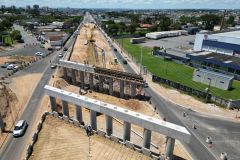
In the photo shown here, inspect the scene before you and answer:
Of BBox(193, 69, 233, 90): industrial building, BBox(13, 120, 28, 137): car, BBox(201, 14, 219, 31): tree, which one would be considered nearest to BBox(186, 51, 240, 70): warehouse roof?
BBox(193, 69, 233, 90): industrial building

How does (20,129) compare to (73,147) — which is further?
(20,129)

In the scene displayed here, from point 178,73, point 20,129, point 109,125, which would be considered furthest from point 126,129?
point 178,73

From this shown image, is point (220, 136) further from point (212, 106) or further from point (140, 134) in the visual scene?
point (140, 134)

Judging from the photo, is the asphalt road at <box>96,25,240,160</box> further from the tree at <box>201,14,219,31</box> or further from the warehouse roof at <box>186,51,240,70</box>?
the tree at <box>201,14,219,31</box>

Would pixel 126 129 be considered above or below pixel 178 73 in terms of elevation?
above

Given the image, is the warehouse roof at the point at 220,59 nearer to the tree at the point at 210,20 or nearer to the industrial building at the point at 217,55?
the industrial building at the point at 217,55

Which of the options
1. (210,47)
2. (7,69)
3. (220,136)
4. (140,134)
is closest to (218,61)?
(210,47)

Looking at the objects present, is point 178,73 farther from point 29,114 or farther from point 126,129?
point 29,114

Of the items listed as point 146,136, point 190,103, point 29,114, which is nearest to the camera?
point 146,136
